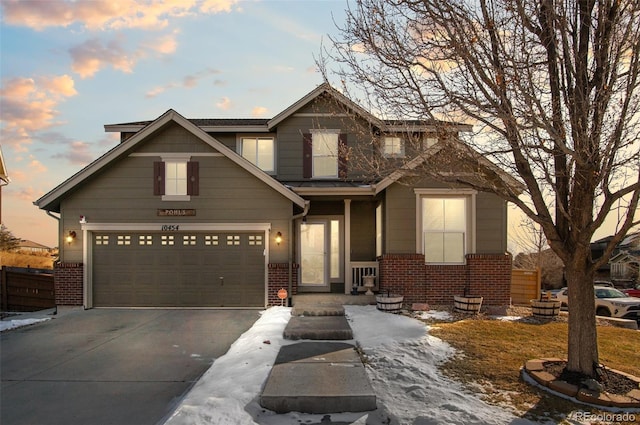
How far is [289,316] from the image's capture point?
10.3 meters

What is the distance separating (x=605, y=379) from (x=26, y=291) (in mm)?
15875

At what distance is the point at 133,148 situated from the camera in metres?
12.0

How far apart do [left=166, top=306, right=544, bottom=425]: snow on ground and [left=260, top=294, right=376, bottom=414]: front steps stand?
0.13 m

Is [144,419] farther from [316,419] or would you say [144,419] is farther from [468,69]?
[468,69]

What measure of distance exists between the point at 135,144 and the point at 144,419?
29.4 ft

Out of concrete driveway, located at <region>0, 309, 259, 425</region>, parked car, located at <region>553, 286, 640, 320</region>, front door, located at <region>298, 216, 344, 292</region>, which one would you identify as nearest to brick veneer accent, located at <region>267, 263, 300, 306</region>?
concrete driveway, located at <region>0, 309, 259, 425</region>

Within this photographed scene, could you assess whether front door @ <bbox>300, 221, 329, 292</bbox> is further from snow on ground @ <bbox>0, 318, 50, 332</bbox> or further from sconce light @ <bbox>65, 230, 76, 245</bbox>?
snow on ground @ <bbox>0, 318, 50, 332</bbox>

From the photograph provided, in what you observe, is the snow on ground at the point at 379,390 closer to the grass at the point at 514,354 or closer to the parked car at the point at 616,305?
the grass at the point at 514,354

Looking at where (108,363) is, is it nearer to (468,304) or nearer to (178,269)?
(178,269)

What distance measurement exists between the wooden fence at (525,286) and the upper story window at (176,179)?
34.8ft

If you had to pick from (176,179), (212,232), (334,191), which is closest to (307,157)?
(334,191)

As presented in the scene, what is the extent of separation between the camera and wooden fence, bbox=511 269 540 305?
13.4 meters

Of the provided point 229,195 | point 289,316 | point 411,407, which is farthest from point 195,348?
point 229,195

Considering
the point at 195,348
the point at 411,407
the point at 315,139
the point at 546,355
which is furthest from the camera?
the point at 315,139
